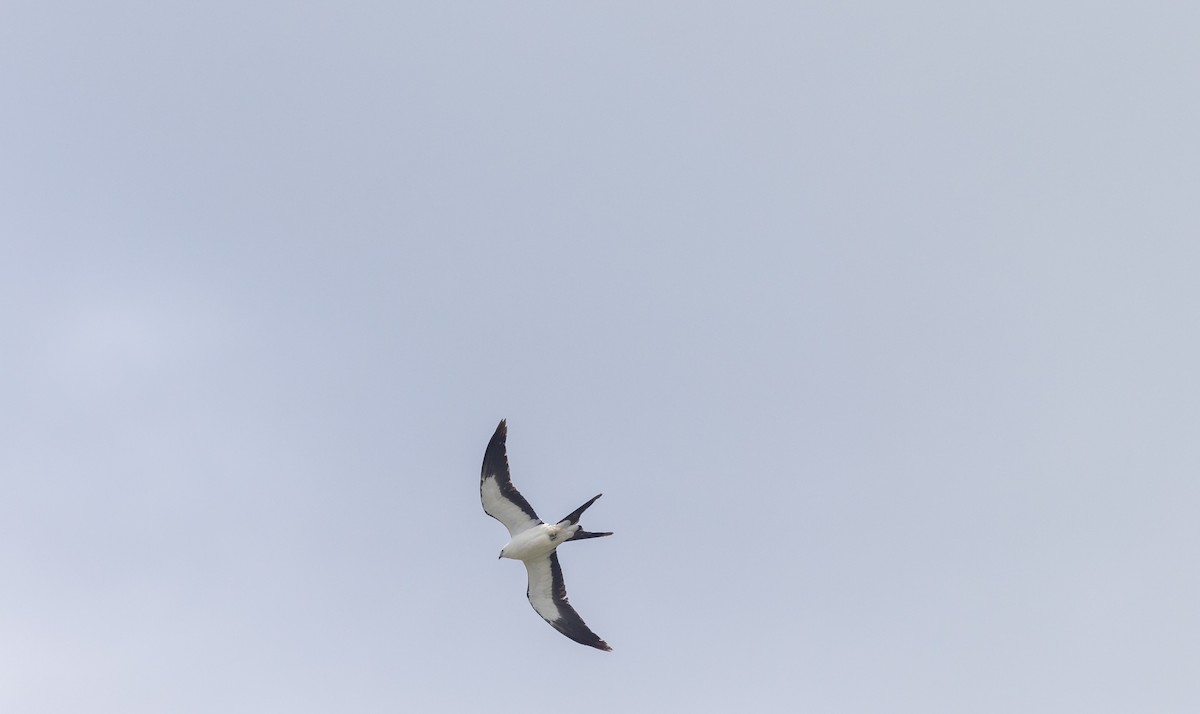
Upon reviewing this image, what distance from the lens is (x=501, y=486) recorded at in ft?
147

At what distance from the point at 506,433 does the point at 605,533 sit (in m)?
5.56

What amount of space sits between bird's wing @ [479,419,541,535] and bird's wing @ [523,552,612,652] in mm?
1946

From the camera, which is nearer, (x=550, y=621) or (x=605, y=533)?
(x=605, y=533)

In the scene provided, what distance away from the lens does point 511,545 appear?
146ft

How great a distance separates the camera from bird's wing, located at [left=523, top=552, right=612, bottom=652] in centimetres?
4566

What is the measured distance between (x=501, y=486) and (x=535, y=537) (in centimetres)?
237

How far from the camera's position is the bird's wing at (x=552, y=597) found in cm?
4566

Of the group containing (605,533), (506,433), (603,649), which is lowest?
(603,649)

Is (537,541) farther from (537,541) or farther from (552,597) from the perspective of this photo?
(552,597)

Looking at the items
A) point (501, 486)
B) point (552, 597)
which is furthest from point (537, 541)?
point (552, 597)

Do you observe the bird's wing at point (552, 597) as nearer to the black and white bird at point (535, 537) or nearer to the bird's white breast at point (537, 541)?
the black and white bird at point (535, 537)

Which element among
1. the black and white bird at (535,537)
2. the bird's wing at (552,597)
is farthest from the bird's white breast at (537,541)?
the bird's wing at (552,597)

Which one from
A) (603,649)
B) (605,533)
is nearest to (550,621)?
(603,649)

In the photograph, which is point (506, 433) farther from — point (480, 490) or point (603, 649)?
point (603, 649)
